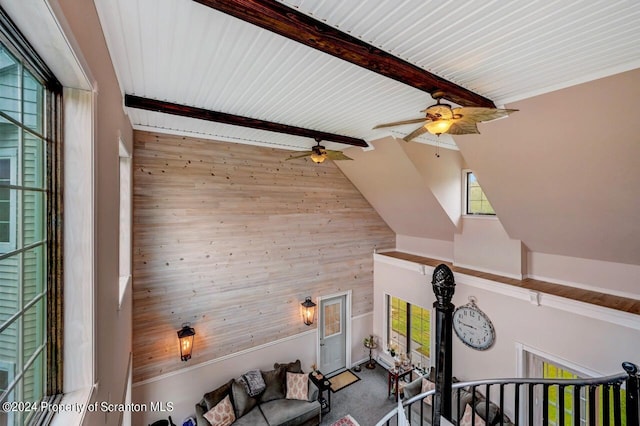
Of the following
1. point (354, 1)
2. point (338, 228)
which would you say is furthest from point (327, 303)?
point (354, 1)

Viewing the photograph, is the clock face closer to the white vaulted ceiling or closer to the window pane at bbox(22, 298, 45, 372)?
the white vaulted ceiling

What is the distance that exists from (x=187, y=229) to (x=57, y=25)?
147 inches

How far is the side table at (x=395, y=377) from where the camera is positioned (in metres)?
5.55

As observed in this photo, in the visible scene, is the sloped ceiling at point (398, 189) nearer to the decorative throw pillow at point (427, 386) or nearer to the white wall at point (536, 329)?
the white wall at point (536, 329)

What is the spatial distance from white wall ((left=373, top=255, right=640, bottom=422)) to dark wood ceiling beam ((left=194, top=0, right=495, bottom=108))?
3.53 m

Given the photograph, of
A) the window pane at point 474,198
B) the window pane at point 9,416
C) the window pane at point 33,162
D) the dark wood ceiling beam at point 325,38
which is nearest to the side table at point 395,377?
the window pane at point 474,198

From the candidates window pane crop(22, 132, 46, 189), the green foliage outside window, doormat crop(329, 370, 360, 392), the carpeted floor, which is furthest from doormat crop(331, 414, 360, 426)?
window pane crop(22, 132, 46, 189)

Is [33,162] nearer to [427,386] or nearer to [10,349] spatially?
[10,349]

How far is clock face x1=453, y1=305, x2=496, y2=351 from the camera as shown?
4.63 m

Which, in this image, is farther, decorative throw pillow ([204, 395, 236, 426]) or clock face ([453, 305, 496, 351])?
clock face ([453, 305, 496, 351])

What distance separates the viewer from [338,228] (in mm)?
6172

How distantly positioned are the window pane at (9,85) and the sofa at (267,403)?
192 inches

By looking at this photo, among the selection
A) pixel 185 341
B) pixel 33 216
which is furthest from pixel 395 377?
pixel 33 216

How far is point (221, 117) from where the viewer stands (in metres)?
3.41
